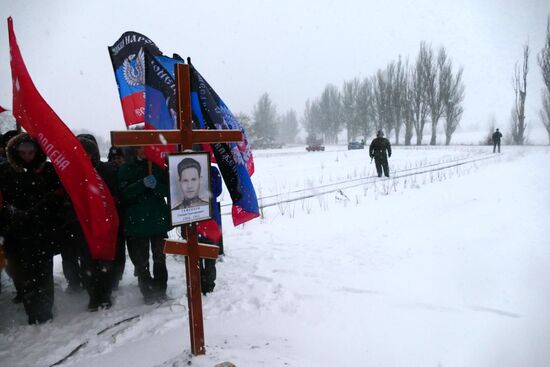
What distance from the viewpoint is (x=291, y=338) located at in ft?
9.76

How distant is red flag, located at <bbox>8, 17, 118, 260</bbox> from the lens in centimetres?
314

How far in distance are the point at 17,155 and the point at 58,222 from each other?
77 centimetres

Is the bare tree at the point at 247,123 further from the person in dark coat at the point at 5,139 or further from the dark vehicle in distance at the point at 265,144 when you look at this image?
the person in dark coat at the point at 5,139

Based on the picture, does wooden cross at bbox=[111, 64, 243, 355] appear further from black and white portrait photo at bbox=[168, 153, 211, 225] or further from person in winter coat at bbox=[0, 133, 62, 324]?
person in winter coat at bbox=[0, 133, 62, 324]

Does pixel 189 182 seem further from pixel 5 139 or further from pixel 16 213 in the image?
pixel 5 139

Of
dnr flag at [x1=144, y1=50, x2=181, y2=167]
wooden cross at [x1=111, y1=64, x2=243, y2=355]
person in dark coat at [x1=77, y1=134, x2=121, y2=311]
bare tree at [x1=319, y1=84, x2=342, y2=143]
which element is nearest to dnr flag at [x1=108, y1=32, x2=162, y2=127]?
person in dark coat at [x1=77, y1=134, x2=121, y2=311]

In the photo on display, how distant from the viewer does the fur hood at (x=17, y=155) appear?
10.5ft

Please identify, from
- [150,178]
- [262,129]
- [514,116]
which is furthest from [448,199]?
[262,129]

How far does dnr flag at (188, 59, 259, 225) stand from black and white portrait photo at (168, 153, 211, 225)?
88 centimetres

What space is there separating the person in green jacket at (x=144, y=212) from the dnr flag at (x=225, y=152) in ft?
2.03

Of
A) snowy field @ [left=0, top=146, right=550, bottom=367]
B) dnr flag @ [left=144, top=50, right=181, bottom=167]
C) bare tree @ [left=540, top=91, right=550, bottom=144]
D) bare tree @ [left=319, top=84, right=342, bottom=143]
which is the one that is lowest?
snowy field @ [left=0, top=146, right=550, bottom=367]

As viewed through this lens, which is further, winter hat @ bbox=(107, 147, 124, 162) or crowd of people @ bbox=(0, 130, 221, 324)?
winter hat @ bbox=(107, 147, 124, 162)

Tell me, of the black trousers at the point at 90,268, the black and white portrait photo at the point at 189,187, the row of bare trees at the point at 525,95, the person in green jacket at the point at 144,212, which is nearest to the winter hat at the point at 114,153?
the person in green jacket at the point at 144,212

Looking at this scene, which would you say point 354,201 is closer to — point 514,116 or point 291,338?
point 291,338
